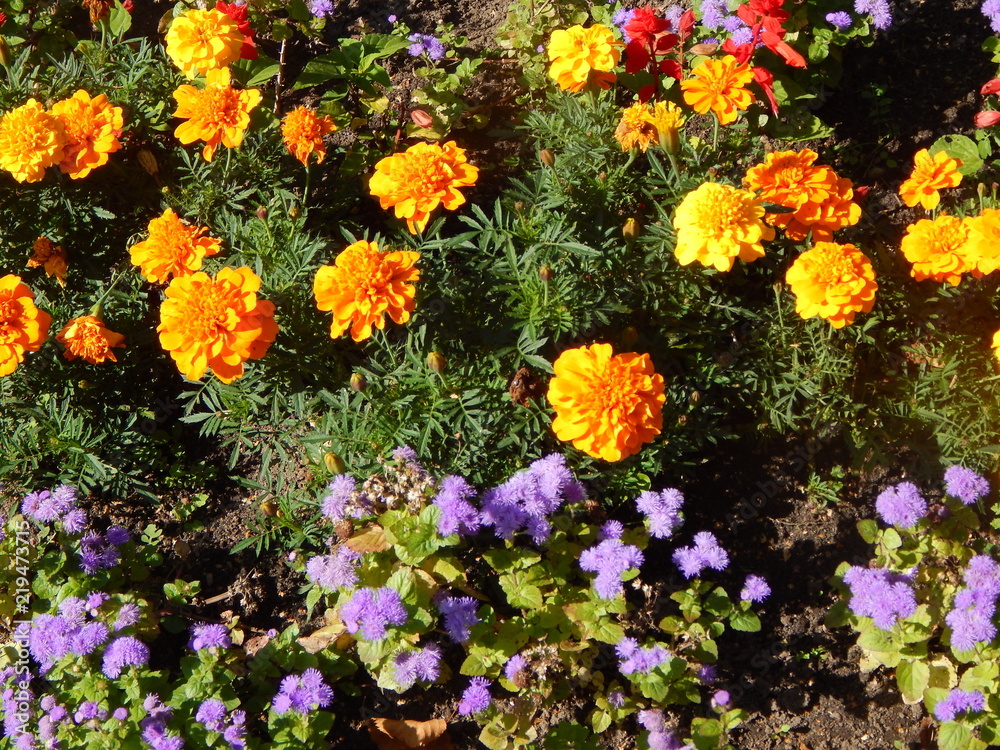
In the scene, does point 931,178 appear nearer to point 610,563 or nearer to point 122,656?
point 610,563

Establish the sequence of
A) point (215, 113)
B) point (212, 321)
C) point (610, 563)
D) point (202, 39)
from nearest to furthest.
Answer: point (212, 321)
point (610, 563)
point (215, 113)
point (202, 39)

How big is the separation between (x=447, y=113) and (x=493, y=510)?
5.99 ft

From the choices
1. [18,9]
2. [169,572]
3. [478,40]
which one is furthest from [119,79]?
[169,572]

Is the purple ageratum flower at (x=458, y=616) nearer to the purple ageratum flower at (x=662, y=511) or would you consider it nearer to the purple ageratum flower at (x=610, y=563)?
the purple ageratum flower at (x=610, y=563)

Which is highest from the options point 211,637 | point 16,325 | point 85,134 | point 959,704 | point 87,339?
point 85,134

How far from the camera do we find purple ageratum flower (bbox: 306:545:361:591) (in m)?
2.41

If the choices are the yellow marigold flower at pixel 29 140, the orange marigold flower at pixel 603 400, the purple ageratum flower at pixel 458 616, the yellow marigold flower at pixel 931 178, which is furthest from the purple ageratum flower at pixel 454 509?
the yellow marigold flower at pixel 931 178

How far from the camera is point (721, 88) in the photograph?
2.67 m

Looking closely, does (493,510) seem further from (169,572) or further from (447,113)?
(447,113)

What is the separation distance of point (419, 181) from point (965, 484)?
1.85 metres

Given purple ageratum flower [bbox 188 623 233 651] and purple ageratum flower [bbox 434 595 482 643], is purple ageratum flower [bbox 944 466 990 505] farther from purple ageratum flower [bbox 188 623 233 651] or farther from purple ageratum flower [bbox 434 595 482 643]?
purple ageratum flower [bbox 188 623 233 651]

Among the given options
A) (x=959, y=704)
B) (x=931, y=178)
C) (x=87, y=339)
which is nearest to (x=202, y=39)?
(x=87, y=339)

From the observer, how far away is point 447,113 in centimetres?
345

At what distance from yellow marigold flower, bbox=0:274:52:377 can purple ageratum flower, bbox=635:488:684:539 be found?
1.86m
